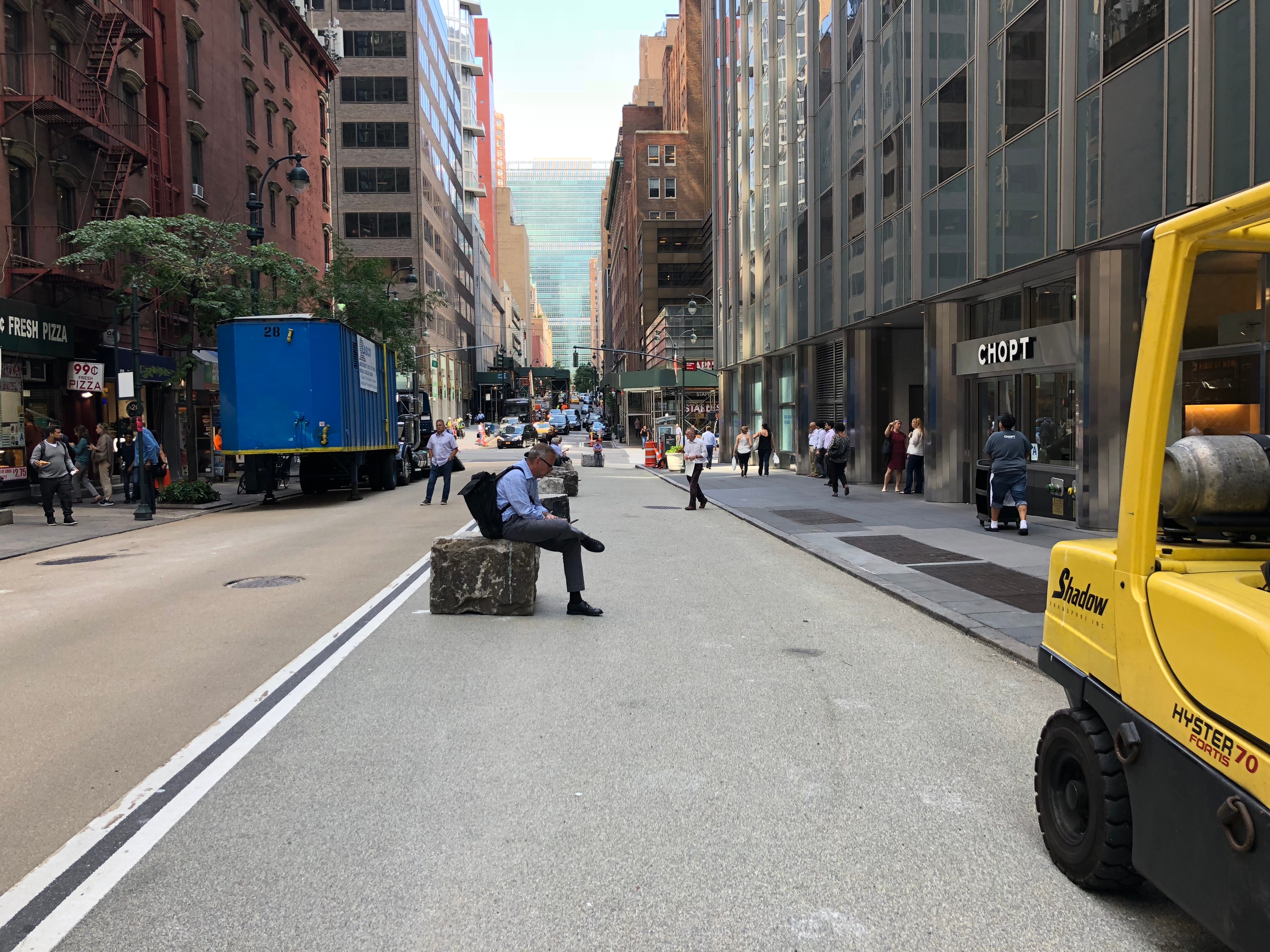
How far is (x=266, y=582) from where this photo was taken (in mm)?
11688

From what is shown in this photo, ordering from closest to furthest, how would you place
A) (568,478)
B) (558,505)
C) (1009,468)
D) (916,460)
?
(1009,468)
(558,505)
(916,460)
(568,478)

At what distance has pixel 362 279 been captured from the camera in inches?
1517

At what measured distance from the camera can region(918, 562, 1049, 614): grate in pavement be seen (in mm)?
9969

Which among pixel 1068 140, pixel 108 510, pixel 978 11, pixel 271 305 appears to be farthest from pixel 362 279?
pixel 1068 140

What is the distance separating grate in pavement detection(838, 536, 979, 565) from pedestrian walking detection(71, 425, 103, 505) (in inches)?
675

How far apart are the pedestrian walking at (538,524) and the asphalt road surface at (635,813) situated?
3.51ft

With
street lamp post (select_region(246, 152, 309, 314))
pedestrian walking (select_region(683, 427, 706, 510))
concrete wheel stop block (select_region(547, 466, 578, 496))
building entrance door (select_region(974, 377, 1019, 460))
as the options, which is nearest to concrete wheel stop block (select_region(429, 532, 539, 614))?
concrete wheel stop block (select_region(547, 466, 578, 496))

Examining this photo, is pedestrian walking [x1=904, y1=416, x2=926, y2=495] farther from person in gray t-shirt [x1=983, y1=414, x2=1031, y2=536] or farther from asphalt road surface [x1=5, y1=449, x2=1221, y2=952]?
asphalt road surface [x1=5, y1=449, x2=1221, y2=952]

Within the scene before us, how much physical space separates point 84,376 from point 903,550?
70.1ft

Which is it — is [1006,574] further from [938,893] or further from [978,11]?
[978,11]

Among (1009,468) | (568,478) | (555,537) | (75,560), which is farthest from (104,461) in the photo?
(1009,468)

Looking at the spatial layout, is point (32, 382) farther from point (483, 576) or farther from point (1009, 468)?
point (1009, 468)

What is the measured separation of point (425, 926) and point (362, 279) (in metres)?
37.6

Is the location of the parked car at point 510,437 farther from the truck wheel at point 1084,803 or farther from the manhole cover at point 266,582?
the truck wheel at point 1084,803
